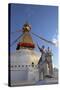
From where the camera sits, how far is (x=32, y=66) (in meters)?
1.61

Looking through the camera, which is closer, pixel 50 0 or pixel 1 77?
pixel 1 77

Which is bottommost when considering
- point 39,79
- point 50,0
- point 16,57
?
point 39,79

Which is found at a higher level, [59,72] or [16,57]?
[16,57]

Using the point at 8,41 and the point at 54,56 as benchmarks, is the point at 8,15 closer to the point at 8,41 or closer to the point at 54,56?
the point at 8,41

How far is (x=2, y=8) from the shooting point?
62.1 inches

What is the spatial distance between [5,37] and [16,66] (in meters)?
0.20

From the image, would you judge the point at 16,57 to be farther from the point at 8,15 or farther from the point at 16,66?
the point at 8,15

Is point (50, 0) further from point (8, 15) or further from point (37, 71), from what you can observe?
point (37, 71)

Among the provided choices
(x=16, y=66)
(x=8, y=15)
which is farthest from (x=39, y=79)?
(x=8, y=15)

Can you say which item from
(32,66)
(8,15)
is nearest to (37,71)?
(32,66)

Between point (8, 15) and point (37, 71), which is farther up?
point (8, 15)

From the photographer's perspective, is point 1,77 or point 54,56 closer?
point 1,77

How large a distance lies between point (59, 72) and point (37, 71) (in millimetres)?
161

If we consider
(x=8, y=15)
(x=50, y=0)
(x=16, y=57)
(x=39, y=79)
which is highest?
(x=50, y=0)
